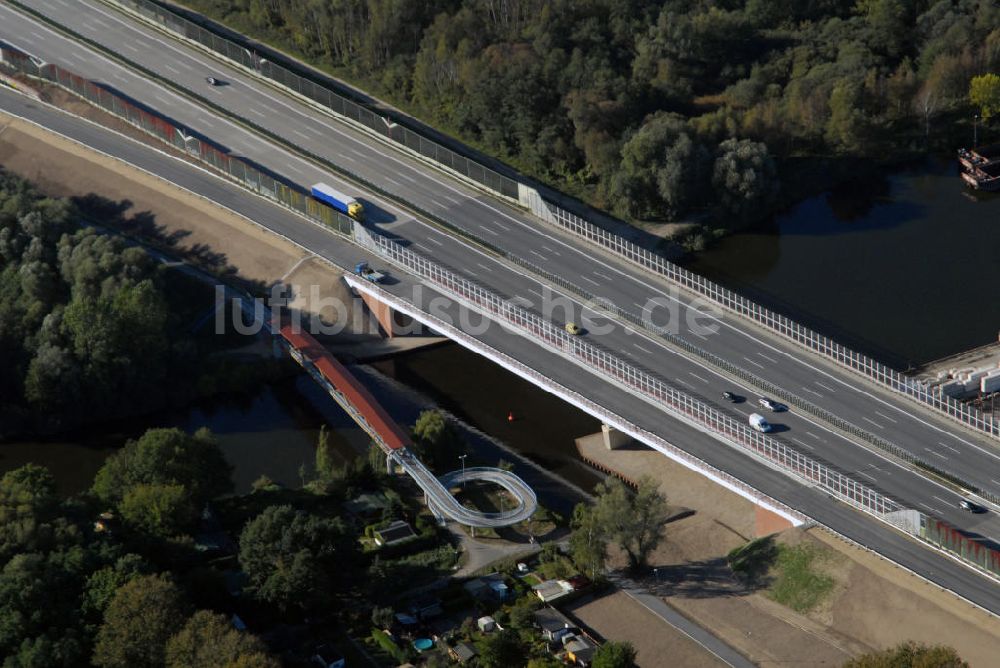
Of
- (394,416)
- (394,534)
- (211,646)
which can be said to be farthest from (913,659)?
(394,416)

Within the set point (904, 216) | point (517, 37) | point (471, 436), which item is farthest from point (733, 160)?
point (471, 436)

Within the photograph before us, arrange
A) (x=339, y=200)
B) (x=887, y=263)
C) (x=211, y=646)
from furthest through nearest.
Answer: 1. (x=339, y=200)
2. (x=887, y=263)
3. (x=211, y=646)

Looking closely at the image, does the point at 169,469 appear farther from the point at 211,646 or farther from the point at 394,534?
the point at 211,646

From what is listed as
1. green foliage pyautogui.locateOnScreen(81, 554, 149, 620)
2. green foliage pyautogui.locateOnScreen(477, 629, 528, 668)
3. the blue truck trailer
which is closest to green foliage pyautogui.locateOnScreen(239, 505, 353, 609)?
green foliage pyautogui.locateOnScreen(81, 554, 149, 620)

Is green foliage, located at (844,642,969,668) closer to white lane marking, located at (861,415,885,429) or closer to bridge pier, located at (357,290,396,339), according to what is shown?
white lane marking, located at (861,415,885,429)

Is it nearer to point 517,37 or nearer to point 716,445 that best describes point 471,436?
point 716,445
